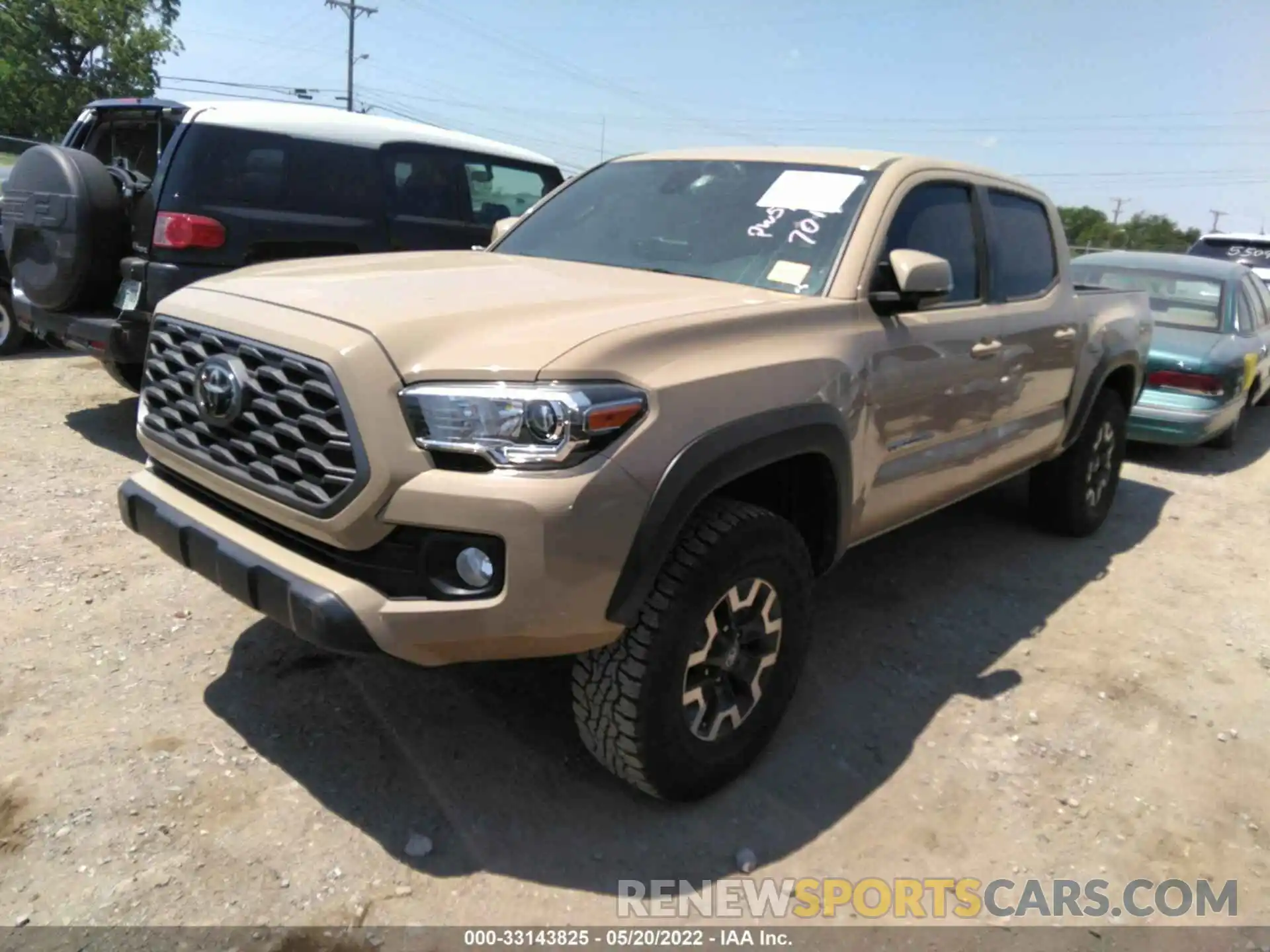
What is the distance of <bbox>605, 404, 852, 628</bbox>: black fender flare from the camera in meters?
2.30

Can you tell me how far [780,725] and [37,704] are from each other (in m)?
2.39

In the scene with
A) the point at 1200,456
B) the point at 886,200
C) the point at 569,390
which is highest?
the point at 886,200

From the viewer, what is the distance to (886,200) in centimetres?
334

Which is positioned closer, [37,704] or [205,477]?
[205,477]

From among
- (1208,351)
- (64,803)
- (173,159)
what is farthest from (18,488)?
(1208,351)

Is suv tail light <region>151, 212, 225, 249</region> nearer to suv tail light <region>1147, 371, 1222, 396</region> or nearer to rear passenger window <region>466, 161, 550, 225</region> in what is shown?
rear passenger window <region>466, 161, 550, 225</region>

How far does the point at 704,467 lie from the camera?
7.90 feet

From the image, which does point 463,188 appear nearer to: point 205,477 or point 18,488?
point 18,488

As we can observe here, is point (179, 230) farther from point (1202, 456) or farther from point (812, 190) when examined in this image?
point (1202, 456)

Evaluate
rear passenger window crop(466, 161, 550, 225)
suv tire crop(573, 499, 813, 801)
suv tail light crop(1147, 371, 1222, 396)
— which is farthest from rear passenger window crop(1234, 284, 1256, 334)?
suv tire crop(573, 499, 813, 801)

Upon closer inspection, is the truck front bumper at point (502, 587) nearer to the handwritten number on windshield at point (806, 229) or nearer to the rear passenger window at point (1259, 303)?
the handwritten number on windshield at point (806, 229)

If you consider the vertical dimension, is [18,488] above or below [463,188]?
below

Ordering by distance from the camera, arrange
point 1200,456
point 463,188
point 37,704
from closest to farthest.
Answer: point 37,704, point 463,188, point 1200,456

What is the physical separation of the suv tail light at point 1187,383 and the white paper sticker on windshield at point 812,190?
195 inches
